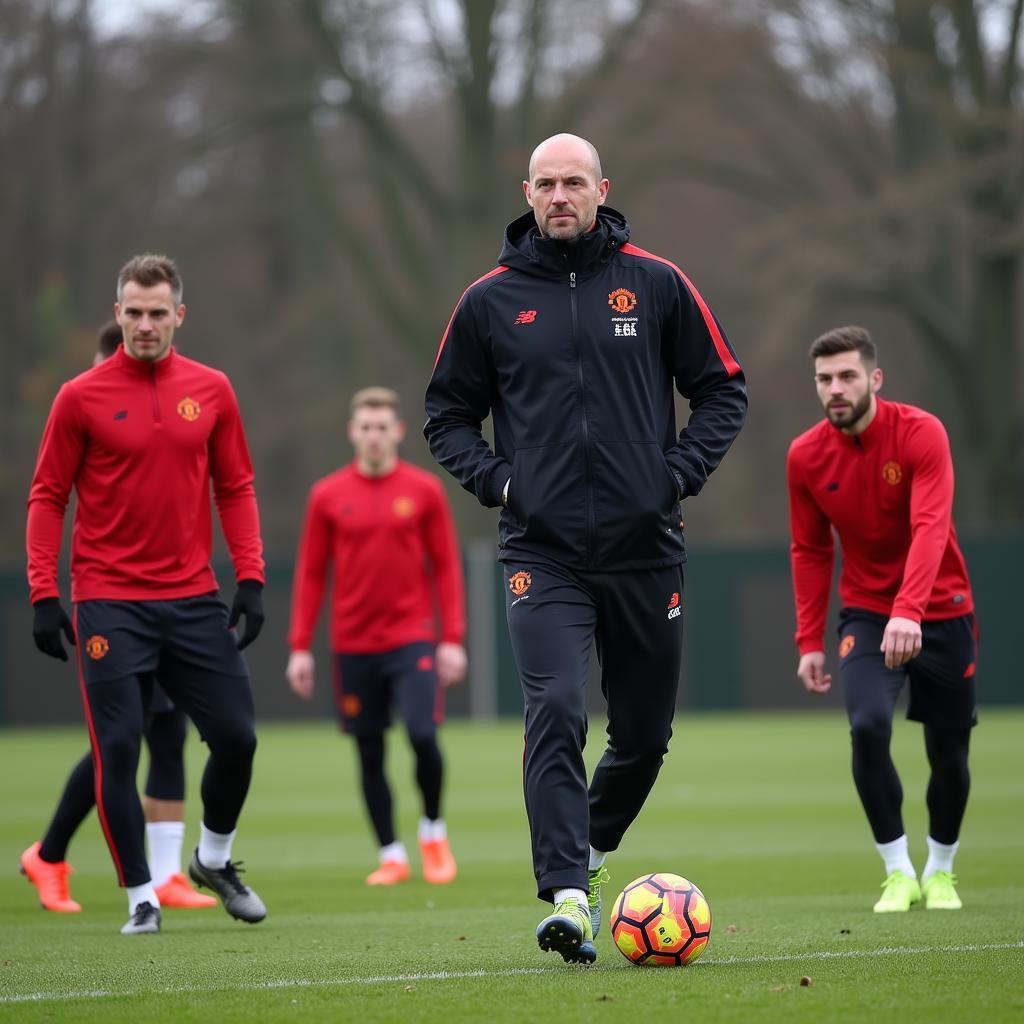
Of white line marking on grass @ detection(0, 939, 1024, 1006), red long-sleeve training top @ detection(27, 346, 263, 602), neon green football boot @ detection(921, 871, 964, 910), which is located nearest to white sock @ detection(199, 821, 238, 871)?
red long-sleeve training top @ detection(27, 346, 263, 602)

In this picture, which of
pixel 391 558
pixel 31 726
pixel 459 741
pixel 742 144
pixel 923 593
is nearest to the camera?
pixel 923 593

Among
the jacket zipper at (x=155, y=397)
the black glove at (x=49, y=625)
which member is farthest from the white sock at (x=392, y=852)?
the jacket zipper at (x=155, y=397)

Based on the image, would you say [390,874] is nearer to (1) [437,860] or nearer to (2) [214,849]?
(1) [437,860]

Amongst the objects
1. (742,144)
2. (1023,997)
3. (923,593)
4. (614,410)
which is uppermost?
(742,144)

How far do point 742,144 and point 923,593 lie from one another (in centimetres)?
2342

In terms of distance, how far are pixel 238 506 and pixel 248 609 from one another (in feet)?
1.48

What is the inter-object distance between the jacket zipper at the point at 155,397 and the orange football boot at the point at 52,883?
94.2 inches

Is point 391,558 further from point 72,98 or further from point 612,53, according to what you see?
point 72,98

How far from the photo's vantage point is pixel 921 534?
7.44m

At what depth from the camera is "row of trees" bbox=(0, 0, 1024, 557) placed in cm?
2716

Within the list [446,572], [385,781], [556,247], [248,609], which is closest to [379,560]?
[446,572]

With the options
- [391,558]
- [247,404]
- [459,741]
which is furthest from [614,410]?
[247,404]

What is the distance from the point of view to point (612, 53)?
28422mm

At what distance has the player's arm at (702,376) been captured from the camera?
20.1 feet
